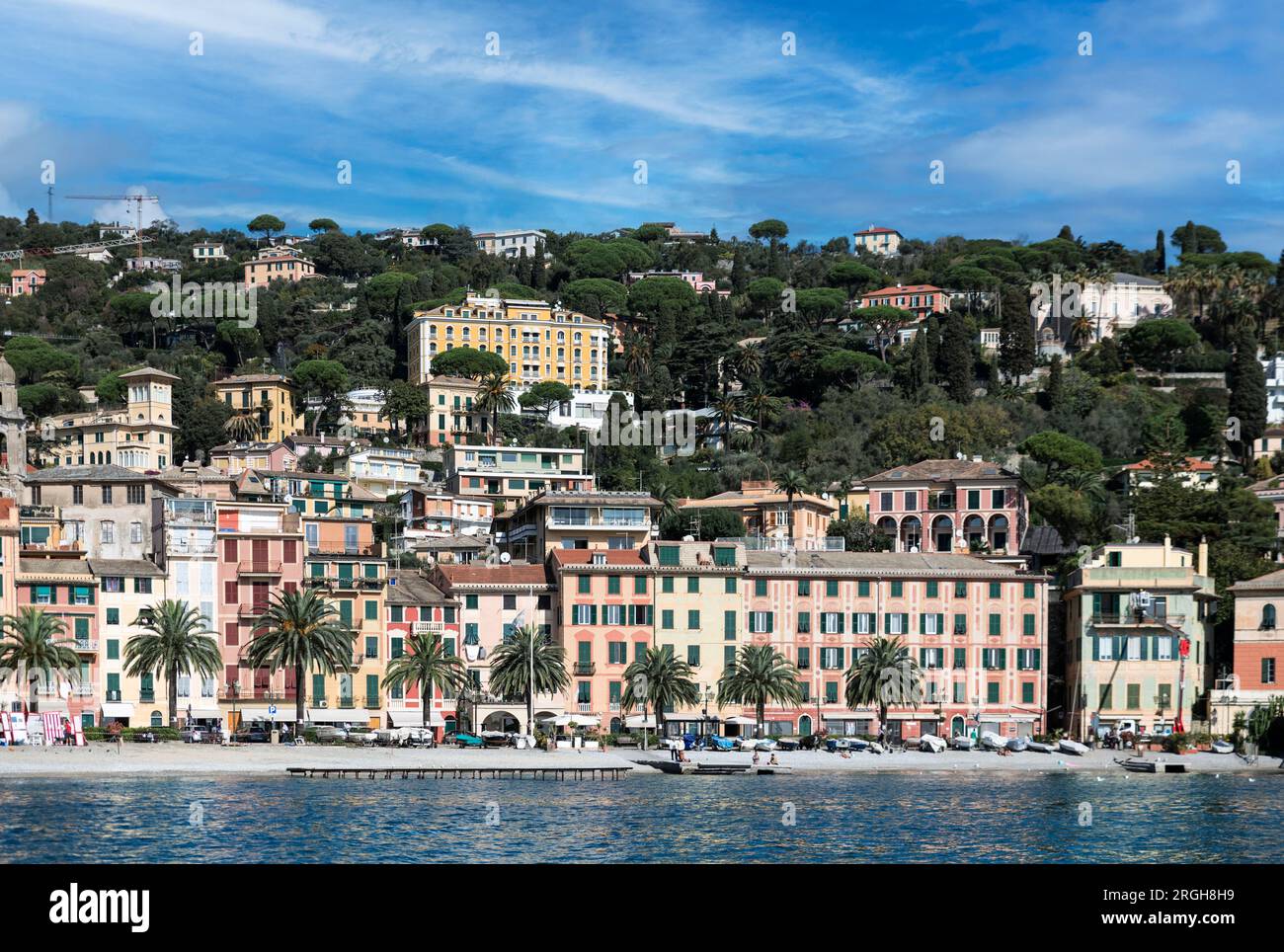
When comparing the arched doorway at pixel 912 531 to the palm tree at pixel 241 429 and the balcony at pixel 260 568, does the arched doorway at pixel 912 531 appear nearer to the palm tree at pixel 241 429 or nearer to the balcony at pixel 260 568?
the balcony at pixel 260 568

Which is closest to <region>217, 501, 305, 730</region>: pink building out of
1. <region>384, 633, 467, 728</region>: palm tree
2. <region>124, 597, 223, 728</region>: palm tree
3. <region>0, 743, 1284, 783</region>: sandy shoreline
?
<region>124, 597, 223, 728</region>: palm tree

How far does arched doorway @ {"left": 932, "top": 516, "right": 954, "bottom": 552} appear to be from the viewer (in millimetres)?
135750

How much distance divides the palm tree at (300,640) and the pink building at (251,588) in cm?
278

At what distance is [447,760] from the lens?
85.0 metres

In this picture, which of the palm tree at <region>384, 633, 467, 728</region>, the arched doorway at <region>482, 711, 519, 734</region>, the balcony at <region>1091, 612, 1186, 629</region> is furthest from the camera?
the balcony at <region>1091, 612, 1186, 629</region>

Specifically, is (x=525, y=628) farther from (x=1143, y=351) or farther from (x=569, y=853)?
(x=1143, y=351)

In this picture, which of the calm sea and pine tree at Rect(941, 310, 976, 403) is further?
pine tree at Rect(941, 310, 976, 403)

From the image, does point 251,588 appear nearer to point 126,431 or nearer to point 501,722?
point 501,722

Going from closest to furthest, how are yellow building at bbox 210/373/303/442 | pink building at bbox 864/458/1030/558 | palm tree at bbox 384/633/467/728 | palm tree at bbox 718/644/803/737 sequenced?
palm tree at bbox 384/633/467/728 → palm tree at bbox 718/644/803/737 → pink building at bbox 864/458/1030/558 → yellow building at bbox 210/373/303/442

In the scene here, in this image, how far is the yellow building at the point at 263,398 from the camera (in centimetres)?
19412

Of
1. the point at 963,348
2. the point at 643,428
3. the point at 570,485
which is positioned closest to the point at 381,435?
the point at 643,428

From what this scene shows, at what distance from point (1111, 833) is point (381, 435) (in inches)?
5426

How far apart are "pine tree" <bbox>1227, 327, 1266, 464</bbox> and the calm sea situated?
283 ft

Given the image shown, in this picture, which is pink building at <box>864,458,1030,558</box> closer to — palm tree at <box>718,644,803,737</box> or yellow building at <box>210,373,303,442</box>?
palm tree at <box>718,644,803,737</box>
